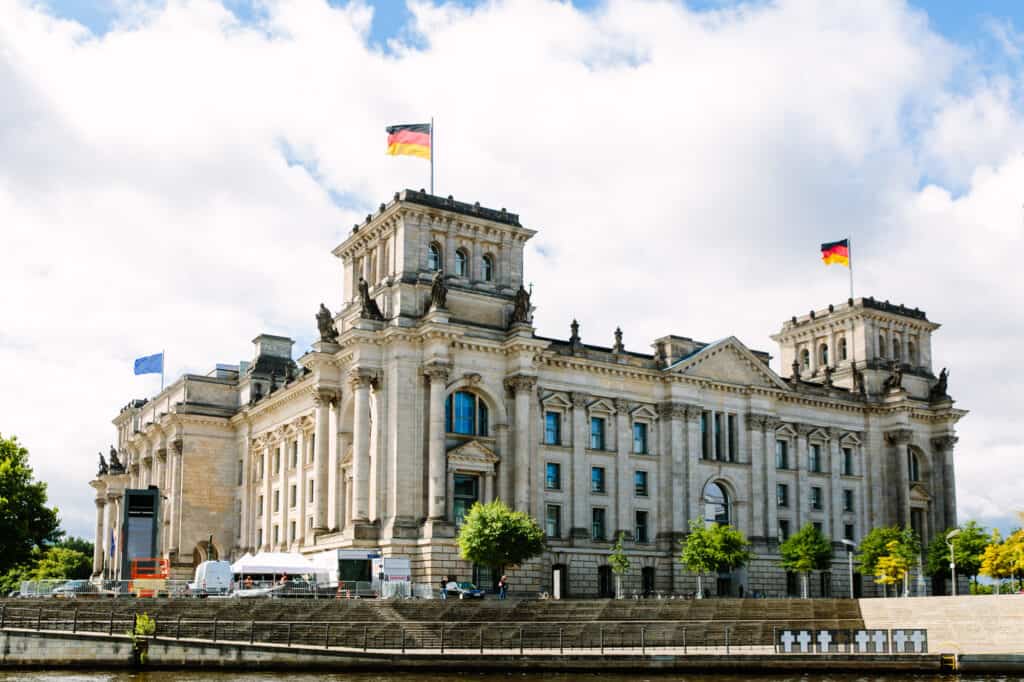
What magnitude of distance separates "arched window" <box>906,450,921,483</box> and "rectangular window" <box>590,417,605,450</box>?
2994cm

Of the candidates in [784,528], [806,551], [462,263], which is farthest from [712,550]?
[462,263]

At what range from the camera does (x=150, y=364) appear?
9781 centimetres

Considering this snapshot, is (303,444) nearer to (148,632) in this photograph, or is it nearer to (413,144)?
(413,144)

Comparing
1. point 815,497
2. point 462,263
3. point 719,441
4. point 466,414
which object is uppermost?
point 462,263

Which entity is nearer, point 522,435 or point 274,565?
point 274,565

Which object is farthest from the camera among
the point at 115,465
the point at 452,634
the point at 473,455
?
the point at 115,465

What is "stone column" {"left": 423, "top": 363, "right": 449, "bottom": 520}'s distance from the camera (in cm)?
6831

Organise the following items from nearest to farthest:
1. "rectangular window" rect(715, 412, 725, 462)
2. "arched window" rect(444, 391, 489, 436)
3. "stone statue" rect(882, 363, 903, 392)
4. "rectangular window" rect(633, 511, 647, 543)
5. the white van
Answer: the white van < "arched window" rect(444, 391, 489, 436) < "rectangular window" rect(633, 511, 647, 543) < "rectangular window" rect(715, 412, 725, 462) < "stone statue" rect(882, 363, 903, 392)

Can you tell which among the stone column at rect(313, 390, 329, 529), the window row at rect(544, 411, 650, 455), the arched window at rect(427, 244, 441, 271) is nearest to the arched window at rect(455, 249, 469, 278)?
the arched window at rect(427, 244, 441, 271)

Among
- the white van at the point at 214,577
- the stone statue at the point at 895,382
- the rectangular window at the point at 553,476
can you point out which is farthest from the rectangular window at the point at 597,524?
the stone statue at the point at 895,382

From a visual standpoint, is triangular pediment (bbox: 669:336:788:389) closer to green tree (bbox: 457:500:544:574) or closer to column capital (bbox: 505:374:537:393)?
column capital (bbox: 505:374:537:393)

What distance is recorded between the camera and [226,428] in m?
98.1

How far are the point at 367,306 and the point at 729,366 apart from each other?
27.7 m

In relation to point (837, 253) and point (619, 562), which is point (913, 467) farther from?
point (619, 562)
